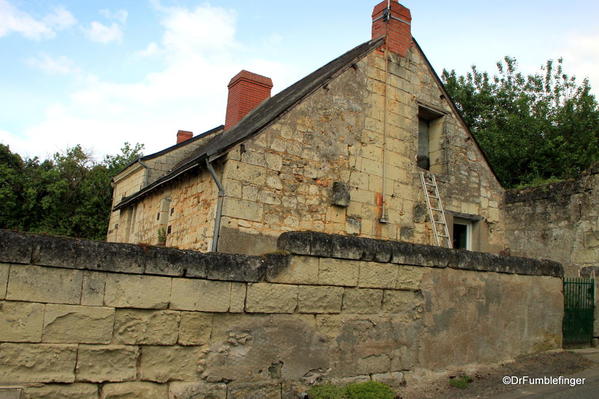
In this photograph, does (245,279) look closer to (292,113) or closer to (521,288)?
(521,288)

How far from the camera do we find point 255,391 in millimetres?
4672

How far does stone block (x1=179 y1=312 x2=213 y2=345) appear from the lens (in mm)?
4391

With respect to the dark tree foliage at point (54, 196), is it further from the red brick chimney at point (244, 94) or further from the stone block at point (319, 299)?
the stone block at point (319, 299)

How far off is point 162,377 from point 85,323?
32.2 inches

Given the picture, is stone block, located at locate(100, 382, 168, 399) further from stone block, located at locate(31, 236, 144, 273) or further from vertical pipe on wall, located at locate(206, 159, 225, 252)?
vertical pipe on wall, located at locate(206, 159, 225, 252)

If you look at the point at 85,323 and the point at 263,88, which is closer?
the point at 85,323

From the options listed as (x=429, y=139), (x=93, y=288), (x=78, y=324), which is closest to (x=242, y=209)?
(x=93, y=288)

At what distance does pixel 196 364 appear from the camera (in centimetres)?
443

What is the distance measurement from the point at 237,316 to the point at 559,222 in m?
9.23

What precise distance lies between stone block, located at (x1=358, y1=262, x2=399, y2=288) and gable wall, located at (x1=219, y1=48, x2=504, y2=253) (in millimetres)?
3550

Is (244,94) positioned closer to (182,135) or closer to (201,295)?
(182,135)

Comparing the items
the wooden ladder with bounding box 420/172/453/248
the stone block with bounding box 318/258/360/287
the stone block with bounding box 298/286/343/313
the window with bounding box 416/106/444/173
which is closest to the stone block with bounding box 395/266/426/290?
the stone block with bounding box 318/258/360/287

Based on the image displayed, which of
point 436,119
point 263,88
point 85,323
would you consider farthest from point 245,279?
point 263,88

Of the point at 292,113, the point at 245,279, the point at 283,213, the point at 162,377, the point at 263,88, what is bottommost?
the point at 162,377
